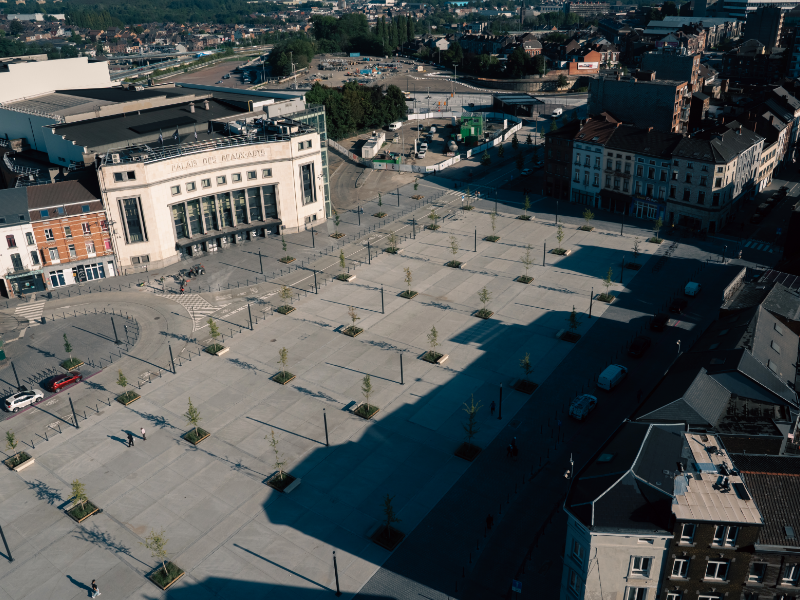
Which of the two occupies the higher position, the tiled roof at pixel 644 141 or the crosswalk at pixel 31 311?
the tiled roof at pixel 644 141

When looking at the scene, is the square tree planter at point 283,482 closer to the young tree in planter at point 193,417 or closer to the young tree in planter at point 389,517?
the young tree in planter at point 389,517

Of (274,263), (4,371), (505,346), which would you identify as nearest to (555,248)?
(505,346)

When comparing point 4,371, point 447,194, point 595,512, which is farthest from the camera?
point 447,194

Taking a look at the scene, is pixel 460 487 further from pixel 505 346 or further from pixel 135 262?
pixel 135 262

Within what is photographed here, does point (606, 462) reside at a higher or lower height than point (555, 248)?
higher

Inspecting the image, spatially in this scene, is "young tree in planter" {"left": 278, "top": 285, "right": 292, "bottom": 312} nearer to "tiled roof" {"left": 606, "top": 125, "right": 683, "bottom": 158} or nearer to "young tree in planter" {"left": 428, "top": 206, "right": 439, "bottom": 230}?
"young tree in planter" {"left": 428, "top": 206, "right": 439, "bottom": 230}

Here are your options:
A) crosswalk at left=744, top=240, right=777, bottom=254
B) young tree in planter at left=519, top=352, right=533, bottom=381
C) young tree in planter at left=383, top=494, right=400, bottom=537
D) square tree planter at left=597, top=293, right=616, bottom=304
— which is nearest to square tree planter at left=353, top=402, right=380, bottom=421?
young tree in planter at left=383, top=494, right=400, bottom=537

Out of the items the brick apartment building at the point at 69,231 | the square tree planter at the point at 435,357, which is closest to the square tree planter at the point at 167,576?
the square tree planter at the point at 435,357
